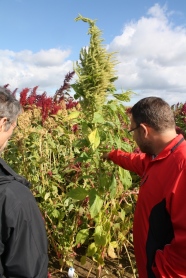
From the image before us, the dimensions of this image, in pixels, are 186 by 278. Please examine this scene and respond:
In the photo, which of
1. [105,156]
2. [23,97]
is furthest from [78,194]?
[23,97]

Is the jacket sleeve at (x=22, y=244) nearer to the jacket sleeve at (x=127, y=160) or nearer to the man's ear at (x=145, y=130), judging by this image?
the man's ear at (x=145, y=130)

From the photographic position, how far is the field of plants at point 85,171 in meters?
2.56

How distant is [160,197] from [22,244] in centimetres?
84

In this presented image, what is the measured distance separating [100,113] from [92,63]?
0.38 metres

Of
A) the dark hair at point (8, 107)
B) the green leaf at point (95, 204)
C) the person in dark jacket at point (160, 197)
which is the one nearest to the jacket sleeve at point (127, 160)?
the green leaf at point (95, 204)

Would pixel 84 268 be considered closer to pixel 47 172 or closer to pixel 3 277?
pixel 47 172

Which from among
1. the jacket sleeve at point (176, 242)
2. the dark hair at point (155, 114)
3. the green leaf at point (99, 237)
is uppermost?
the dark hair at point (155, 114)

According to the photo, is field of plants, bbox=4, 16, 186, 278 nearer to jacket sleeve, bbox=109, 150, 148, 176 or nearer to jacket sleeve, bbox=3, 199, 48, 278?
jacket sleeve, bbox=109, 150, 148, 176

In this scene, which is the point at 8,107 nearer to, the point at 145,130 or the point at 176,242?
the point at 145,130

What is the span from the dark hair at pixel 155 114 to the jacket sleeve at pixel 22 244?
39.0 inches

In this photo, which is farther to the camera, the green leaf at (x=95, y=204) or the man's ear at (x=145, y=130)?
the green leaf at (x=95, y=204)

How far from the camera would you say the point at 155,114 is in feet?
6.94

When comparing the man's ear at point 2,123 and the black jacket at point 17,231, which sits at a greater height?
the man's ear at point 2,123

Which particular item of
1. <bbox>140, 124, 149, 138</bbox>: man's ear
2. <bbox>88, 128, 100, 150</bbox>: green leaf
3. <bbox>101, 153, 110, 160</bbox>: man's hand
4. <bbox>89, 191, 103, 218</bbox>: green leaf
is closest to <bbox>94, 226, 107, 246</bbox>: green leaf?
<bbox>89, 191, 103, 218</bbox>: green leaf
